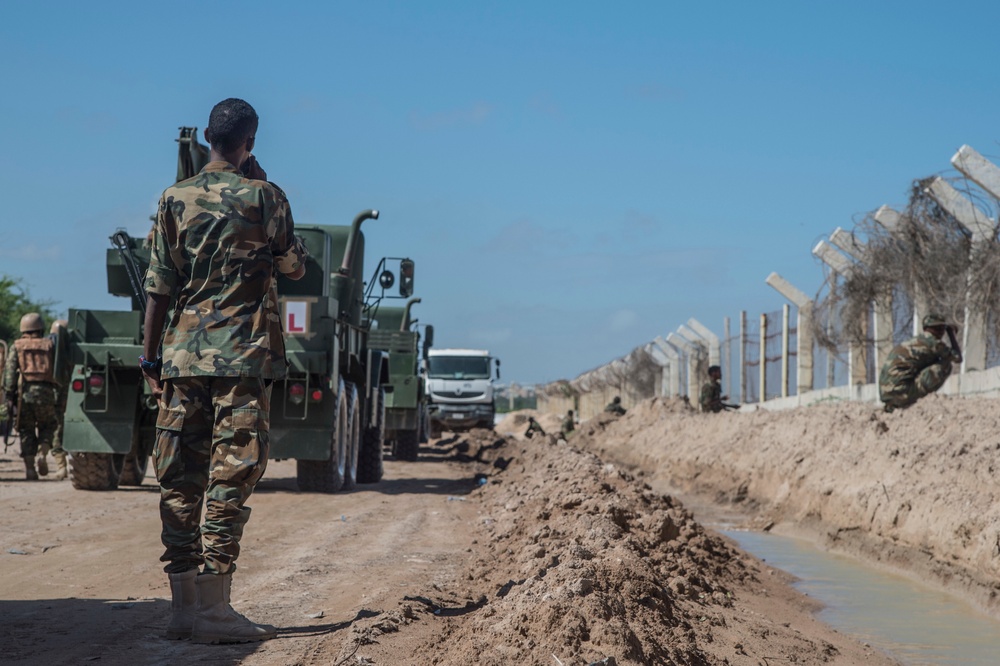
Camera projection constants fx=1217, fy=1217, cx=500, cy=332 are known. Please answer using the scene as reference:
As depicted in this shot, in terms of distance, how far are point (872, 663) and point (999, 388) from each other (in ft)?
22.9

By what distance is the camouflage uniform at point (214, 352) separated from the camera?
4.43m

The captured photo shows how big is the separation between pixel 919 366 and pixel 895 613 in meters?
6.00

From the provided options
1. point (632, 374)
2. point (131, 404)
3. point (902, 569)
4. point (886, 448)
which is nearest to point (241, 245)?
point (902, 569)

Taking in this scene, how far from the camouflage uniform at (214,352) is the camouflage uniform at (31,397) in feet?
29.0

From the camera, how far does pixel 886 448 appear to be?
11.2 meters

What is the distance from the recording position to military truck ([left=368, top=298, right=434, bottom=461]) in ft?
60.1

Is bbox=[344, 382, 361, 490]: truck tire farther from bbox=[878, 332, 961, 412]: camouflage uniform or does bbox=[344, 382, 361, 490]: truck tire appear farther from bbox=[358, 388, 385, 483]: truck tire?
bbox=[878, 332, 961, 412]: camouflage uniform

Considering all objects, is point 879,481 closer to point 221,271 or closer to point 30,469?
point 221,271

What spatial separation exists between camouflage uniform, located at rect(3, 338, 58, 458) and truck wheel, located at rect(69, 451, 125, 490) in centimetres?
131

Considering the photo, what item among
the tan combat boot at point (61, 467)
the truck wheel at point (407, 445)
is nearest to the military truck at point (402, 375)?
the truck wheel at point (407, 445)

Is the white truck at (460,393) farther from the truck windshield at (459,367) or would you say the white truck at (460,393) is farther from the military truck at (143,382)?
the military truck at (143,382)

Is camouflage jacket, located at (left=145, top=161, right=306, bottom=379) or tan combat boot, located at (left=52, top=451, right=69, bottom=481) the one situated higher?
camouflage jacket, located at (left=145, top=161, right=306, bottom=379)

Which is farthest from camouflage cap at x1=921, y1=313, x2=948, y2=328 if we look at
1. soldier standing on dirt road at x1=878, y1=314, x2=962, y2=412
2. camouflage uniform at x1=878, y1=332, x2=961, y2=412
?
camouflage uniform at x1=878, y1=332, x2=961, y2=412

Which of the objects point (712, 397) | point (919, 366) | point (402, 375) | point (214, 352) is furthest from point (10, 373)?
point (712, 397)
